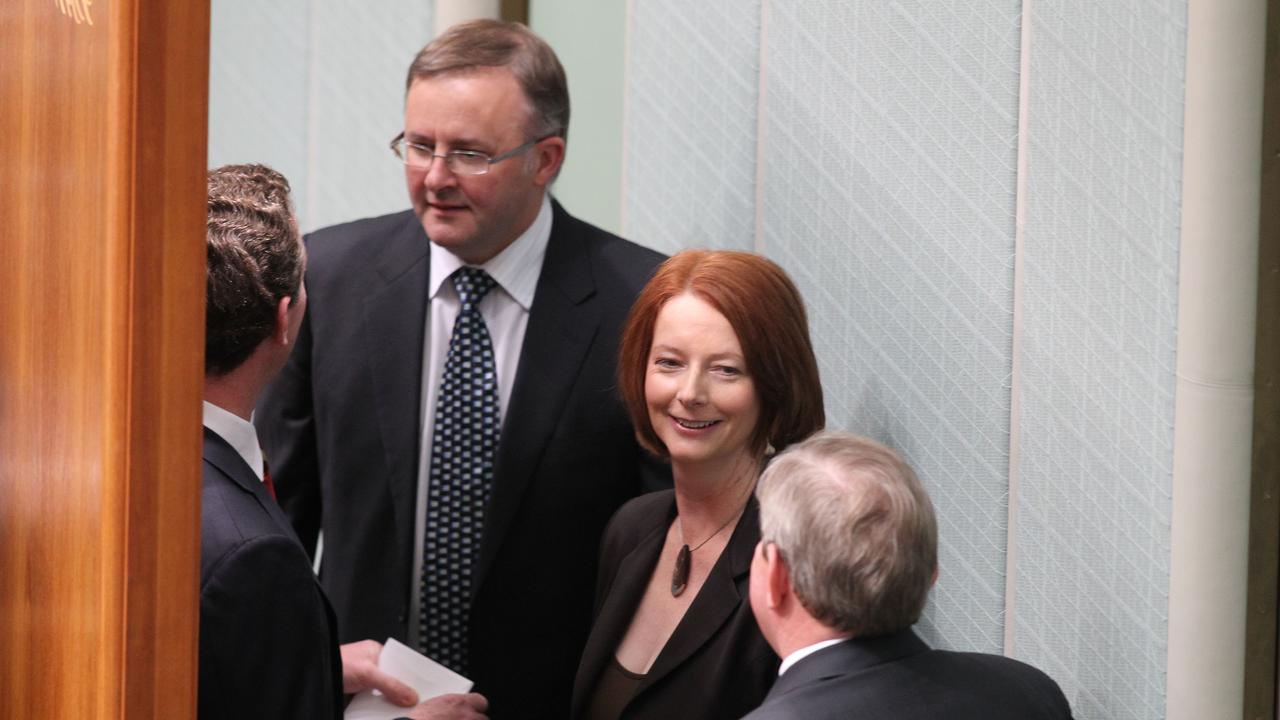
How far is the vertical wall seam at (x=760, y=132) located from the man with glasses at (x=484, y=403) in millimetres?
198

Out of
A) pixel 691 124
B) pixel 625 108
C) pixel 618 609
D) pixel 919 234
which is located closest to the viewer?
pixel 618 609

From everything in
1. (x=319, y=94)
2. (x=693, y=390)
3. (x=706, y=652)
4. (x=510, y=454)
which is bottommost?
(x=706, y=652)

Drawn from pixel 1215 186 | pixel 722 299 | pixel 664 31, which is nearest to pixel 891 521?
pixel 722 299

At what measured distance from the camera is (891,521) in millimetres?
1761

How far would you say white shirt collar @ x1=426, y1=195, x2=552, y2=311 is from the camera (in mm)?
2729

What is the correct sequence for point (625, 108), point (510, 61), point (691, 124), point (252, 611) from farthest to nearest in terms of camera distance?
point (625, 108) → point (691, 124) → point (510, 61) → point (252, 611)

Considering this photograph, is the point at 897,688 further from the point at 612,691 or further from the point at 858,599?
the point at 612,691

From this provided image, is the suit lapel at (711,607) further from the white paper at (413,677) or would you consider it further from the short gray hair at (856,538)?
the short gray hair at (856,538)

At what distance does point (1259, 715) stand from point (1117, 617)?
24 cm

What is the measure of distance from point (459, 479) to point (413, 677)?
375 millimetres

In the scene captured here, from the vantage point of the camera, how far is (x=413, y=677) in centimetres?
246

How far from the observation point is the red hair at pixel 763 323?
231 centimetres

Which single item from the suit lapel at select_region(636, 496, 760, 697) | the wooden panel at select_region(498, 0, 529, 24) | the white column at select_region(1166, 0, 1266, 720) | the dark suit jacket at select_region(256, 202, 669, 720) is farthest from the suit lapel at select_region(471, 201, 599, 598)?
the white column at select_region(1166, 0, 1266, 720)

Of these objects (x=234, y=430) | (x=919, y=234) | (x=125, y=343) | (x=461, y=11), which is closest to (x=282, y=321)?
(x=234, y=430)
